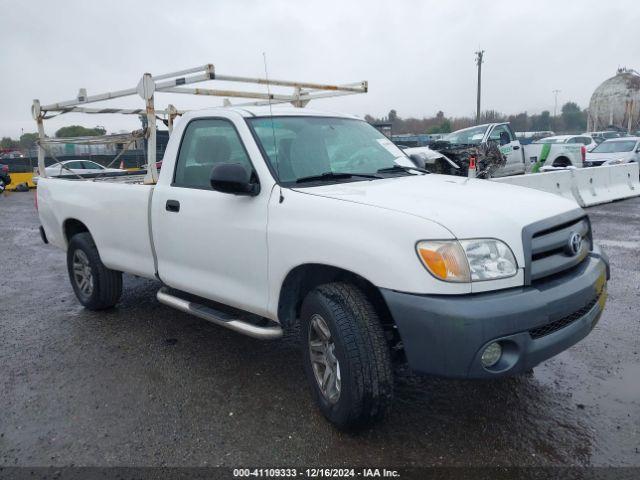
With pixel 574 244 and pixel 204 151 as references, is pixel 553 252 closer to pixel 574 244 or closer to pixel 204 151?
pixel 574 244

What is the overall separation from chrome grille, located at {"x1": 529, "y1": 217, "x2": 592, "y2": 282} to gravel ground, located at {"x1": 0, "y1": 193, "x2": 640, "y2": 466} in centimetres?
96

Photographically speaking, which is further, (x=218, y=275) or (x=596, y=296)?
(x=218, y=275)

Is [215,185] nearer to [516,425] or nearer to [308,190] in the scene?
[308,190]

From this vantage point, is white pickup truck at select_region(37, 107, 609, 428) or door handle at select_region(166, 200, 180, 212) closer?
white pickup truck at select_region(37, 107, 609, 428)

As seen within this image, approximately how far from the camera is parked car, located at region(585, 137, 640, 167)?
17.4m

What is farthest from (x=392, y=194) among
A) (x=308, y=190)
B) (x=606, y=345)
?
(x=606, y=345)

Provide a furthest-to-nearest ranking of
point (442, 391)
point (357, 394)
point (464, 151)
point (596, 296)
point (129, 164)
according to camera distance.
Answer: point (129, 164) → point (464, 151) → point (442, 391) → point (596, 296) → point (357, 394)

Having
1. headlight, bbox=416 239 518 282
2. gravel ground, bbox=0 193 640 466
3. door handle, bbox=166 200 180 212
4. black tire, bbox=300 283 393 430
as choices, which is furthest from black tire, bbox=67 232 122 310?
headlight, bbox=416 239 518 282

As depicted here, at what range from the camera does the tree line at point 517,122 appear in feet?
253

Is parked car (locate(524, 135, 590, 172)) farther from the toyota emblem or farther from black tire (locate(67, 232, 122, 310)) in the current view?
the toyota emblem

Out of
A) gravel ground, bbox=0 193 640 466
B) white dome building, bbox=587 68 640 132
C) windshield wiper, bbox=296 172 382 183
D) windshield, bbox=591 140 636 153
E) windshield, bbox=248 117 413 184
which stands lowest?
gravel ground, bbox=0 193 640 466

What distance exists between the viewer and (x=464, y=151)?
43.1 ft

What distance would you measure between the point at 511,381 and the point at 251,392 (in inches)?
70.1

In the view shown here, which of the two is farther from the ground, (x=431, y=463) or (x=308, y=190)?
(x=308, y=190)
